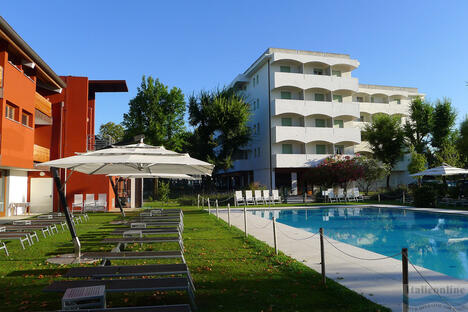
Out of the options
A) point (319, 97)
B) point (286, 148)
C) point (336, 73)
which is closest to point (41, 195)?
point (286, 148)

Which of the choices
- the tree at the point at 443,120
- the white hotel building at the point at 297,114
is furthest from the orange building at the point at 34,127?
the tree at the point at 443,120

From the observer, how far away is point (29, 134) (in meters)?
17.9

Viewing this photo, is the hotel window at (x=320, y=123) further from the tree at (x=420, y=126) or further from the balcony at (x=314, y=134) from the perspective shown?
the tree at (x=420, y=126)

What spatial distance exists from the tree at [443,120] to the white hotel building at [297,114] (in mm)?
8493

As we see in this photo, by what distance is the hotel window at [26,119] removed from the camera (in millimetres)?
17812

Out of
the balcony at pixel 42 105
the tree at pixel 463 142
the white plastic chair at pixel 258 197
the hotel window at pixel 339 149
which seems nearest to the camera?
the balcony at pixel 42 105

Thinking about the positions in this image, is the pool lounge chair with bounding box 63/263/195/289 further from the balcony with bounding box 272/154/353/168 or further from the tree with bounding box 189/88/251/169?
the balcony with bounding box 272/154/353/168

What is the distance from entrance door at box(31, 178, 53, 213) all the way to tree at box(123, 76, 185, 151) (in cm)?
1211

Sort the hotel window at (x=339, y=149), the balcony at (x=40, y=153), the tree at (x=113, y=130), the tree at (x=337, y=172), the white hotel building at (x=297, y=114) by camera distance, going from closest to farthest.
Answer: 1. the balcony at (x=40, y=153)
2. the tree at (x=337, y=172)
3. the white hotel building at (x=297, y=114)
4. the hotel window at (x=339, y=149)
5. the tree at (x=113, y=130)

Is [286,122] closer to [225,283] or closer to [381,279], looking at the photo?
[381,279]

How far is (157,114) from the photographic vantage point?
33.5 m

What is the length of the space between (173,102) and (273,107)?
1005cm

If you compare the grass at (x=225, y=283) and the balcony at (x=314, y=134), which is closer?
the grass at (x=225, y=283)

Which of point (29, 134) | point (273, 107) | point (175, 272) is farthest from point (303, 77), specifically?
point (175, 272)
